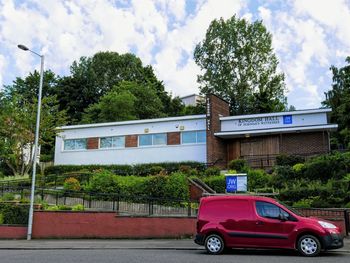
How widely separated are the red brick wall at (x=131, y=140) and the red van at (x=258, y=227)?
22.8 metres

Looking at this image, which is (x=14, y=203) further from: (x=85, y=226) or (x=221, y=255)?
(x=221, y=255)

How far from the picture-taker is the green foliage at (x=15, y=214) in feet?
62.7

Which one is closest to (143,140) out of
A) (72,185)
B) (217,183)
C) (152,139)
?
(152,139)

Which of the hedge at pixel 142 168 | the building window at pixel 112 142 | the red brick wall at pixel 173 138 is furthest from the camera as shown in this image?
the building window at pixel 112 142

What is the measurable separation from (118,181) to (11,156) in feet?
48.2

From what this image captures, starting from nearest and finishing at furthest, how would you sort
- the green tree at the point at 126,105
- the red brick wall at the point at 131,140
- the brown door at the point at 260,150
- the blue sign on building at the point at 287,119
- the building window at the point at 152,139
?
the brown door at the point at 260,150
the blue sign on building at the point at 287,119
the building window at the point at 152,139
the red brick wall at the point at 131,140
the green tree at the point at 126,105

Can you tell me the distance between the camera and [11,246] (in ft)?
52.9

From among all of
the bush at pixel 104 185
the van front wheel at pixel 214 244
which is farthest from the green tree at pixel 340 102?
the van front wheel at pixel 214 244

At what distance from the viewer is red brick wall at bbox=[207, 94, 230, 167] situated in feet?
106

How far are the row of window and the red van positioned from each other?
2047cm

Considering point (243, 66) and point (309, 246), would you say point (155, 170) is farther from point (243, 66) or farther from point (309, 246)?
point (243, 66)

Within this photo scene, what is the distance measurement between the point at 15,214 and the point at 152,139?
17236 millimetres

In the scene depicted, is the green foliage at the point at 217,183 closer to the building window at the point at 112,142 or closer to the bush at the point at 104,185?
the bush at the point at 104,185

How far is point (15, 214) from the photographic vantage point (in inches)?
757
